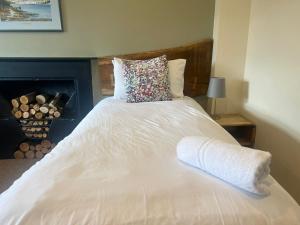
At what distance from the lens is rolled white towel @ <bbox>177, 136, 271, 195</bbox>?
2.96 ft

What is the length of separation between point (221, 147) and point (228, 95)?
181cm

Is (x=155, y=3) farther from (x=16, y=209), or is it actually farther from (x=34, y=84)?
(x=16, y=209)

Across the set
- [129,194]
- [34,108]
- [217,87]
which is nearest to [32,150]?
[34,108]

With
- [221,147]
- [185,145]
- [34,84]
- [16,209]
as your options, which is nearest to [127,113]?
[185,145]

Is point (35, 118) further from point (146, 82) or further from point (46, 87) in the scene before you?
point (146, 82)

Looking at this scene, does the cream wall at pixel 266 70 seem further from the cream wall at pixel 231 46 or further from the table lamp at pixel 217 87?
the table lamp at pixel 217 87

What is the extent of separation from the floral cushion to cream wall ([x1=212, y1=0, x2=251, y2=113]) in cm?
68

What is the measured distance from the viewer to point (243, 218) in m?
0.84

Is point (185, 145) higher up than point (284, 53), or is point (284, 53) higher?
point (284, 53)

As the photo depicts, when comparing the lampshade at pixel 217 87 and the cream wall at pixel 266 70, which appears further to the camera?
the lampshade at pixel 217 87

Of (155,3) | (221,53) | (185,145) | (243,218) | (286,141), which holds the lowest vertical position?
(286,141)

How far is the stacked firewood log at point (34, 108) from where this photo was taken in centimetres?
285

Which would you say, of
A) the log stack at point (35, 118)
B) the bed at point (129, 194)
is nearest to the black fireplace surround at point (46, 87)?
the log stack at point (35, 118)

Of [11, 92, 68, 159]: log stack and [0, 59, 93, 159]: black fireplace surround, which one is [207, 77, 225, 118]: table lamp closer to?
[0, 59, 93, 159]: black fireplace surround
